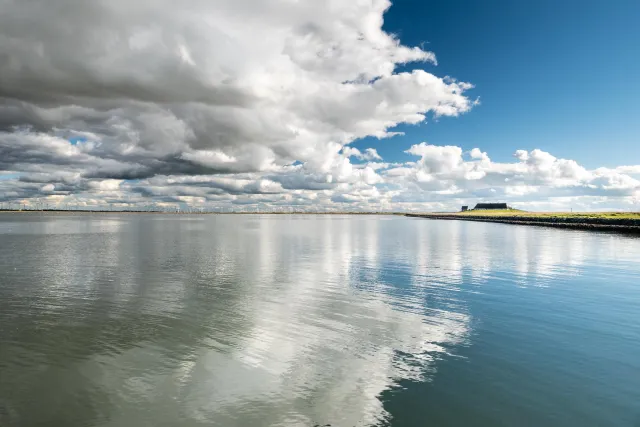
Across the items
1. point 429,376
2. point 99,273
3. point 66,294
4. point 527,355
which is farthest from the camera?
point 99,273

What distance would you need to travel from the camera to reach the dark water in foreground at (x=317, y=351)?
37.6 ft

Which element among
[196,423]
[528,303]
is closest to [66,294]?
[196,423]

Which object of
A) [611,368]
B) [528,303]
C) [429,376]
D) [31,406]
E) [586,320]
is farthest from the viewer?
[528,303]

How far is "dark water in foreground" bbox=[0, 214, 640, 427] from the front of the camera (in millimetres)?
11445

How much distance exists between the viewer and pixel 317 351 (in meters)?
16.2

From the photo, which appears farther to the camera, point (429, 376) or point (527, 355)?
point (527, 355)

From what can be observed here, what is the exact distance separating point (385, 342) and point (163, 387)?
903 cm

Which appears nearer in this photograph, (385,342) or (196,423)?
(196,423)

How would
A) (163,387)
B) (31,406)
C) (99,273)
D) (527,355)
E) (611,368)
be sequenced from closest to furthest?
(31,406) < (163,387) < (611,368) < (527,355) < (99,273)

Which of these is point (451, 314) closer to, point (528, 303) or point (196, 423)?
point (528, 303)

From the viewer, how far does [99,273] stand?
36.0m

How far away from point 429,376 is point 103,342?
1369cm

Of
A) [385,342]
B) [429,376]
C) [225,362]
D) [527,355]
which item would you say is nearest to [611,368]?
[527,355]

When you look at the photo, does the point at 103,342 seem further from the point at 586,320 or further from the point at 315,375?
the point at 586,320
